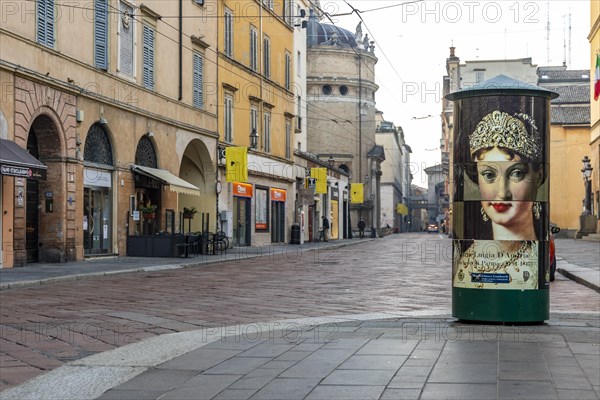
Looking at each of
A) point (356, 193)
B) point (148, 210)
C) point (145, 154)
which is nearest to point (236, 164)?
point (145, 154)

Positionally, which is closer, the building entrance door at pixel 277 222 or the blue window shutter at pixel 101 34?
the blue window shutter at pixel 101 34

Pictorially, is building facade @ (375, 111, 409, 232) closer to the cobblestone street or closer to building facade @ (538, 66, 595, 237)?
building facade @ (538, 66, 595, 237)

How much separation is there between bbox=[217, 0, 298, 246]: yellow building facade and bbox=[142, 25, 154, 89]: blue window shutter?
22.2ft

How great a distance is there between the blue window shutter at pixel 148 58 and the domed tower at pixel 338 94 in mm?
46658

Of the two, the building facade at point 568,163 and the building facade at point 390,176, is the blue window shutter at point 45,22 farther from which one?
the building facade at point 390,176

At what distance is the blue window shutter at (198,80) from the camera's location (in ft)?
107

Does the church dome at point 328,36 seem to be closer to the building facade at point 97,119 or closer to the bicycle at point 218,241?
the building facade at point 97,119

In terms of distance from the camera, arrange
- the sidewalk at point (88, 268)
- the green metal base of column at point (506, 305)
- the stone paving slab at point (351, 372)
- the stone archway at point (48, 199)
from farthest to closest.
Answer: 1. the stone archway at point (48, 199)
2. the sidewalk at point (88, 268)
3. the green metal base of column at point (506, 305)
4. the stone paving slab at point (351, 372)

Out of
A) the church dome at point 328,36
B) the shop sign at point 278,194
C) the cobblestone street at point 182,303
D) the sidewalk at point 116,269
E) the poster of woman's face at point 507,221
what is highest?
the church dome at point 328,36

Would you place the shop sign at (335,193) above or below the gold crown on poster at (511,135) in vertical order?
above

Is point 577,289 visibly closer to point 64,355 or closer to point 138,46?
point 64,355

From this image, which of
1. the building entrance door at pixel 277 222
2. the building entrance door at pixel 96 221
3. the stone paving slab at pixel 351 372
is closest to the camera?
the stone paving slab at pixel 351 372

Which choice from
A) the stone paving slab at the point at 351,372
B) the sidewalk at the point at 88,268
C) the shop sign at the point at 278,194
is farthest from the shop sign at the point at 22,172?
the shop sign at the point at 278,194

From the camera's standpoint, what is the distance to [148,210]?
88.5 ft
